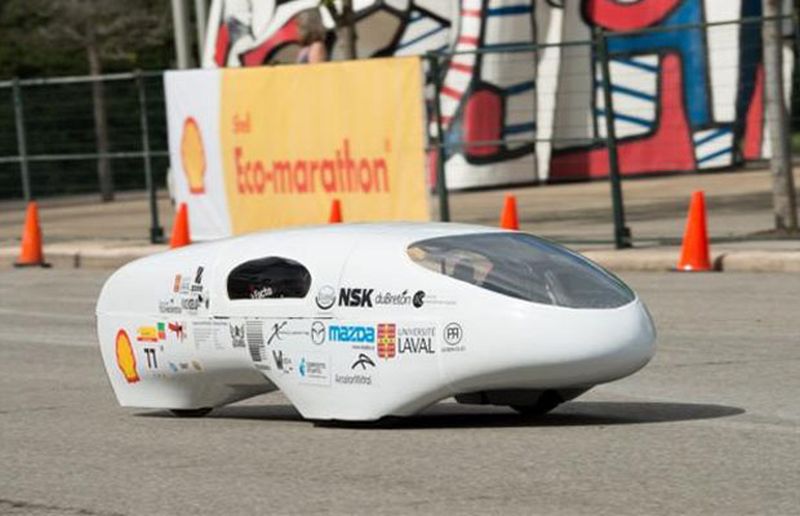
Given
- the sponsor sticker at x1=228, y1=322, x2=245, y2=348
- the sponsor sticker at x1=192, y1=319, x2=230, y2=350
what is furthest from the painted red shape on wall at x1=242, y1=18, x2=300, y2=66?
the sponsor sticker at x1=228, y1=322, x2=245, y2=348

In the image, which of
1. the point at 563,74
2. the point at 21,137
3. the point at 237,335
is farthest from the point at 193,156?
the point at 237,335

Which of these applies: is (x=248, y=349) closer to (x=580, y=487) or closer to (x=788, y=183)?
(x=580, y=487)

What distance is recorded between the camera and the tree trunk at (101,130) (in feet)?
97.2

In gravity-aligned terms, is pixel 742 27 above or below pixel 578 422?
above

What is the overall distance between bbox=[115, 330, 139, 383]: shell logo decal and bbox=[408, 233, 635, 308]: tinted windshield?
179cm

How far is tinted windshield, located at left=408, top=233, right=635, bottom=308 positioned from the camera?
10516 mm

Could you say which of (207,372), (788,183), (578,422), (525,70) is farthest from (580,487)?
(525,70)

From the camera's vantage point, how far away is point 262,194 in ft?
79.0

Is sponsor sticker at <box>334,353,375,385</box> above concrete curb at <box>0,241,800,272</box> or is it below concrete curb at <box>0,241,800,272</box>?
above

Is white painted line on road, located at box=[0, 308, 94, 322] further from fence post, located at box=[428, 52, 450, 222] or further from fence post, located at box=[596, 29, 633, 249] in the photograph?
fence post, located at box=[596, 29, 633, 249]

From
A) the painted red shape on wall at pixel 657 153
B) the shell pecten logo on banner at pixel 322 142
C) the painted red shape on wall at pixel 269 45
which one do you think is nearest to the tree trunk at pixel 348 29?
the shell pecten logo on banner at pixel 322 142

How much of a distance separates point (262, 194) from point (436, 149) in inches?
78.8

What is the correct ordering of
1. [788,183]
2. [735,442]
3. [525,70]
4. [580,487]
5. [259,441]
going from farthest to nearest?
[525,70]
[788,183]
[259,441]
[735,442]
[580,487]

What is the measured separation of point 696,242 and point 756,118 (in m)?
3.89
